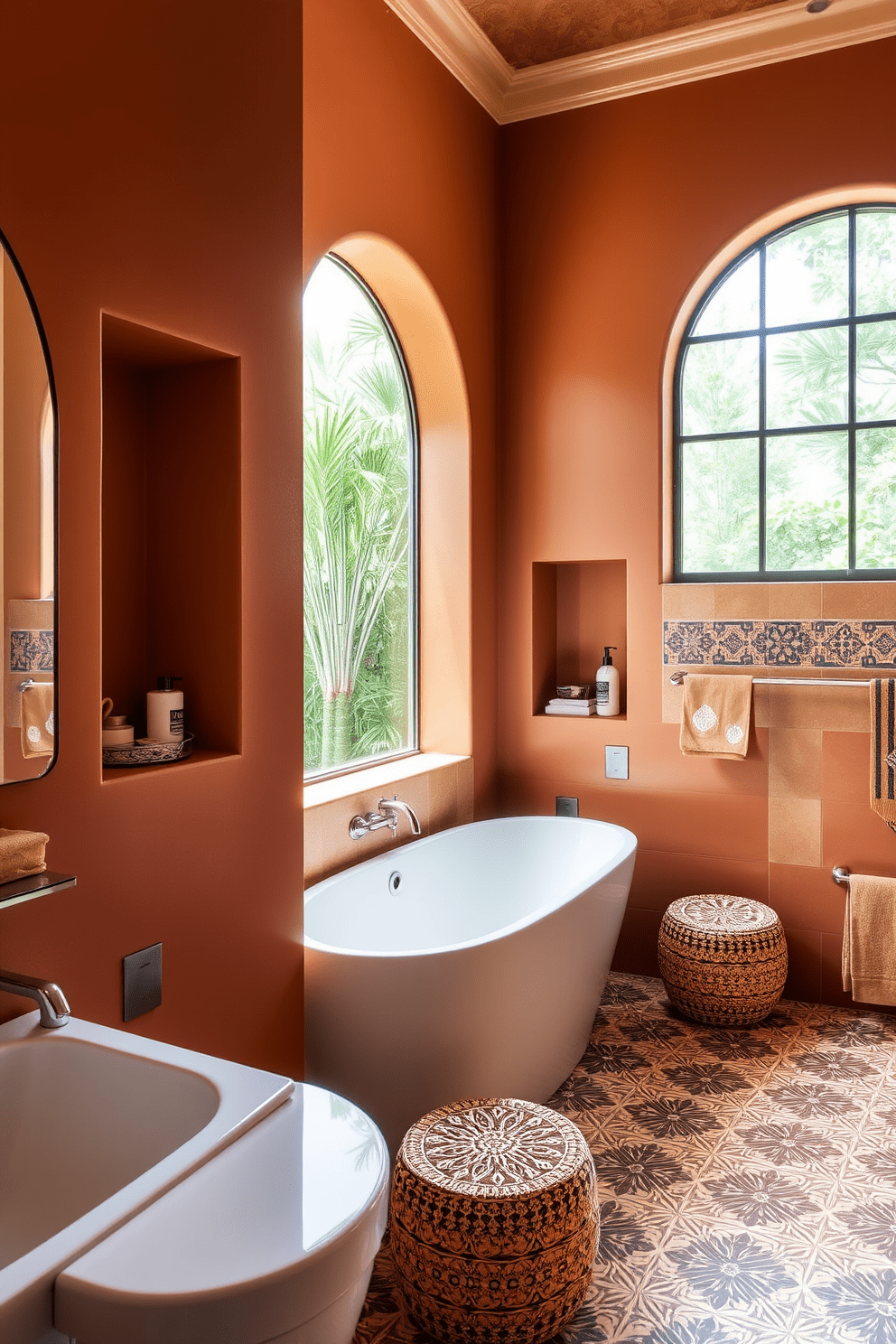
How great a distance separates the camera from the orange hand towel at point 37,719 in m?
1.48

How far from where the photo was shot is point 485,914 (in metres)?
3.27

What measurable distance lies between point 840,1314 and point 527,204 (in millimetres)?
3509

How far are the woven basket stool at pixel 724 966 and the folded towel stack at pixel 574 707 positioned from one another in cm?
83

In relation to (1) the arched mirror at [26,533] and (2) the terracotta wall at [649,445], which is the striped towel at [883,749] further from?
(1) the arched mirror at [26,533]

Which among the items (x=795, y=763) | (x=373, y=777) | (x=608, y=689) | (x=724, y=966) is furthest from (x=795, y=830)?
(x=373, y=777)

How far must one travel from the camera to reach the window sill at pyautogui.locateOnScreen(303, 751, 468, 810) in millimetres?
2777

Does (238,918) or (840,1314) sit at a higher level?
(238,918)

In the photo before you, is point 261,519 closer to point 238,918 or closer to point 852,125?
point 238,918

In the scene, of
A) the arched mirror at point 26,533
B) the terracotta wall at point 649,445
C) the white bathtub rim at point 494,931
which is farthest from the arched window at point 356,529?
the arched mirror at point 26,533

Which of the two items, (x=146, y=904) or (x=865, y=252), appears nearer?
(x=146, y=904)

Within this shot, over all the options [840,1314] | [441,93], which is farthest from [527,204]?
[840,1314]

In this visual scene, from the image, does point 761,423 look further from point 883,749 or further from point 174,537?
point 174,537

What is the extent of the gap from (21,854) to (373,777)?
1765 millimetres

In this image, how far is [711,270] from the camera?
341 cm
